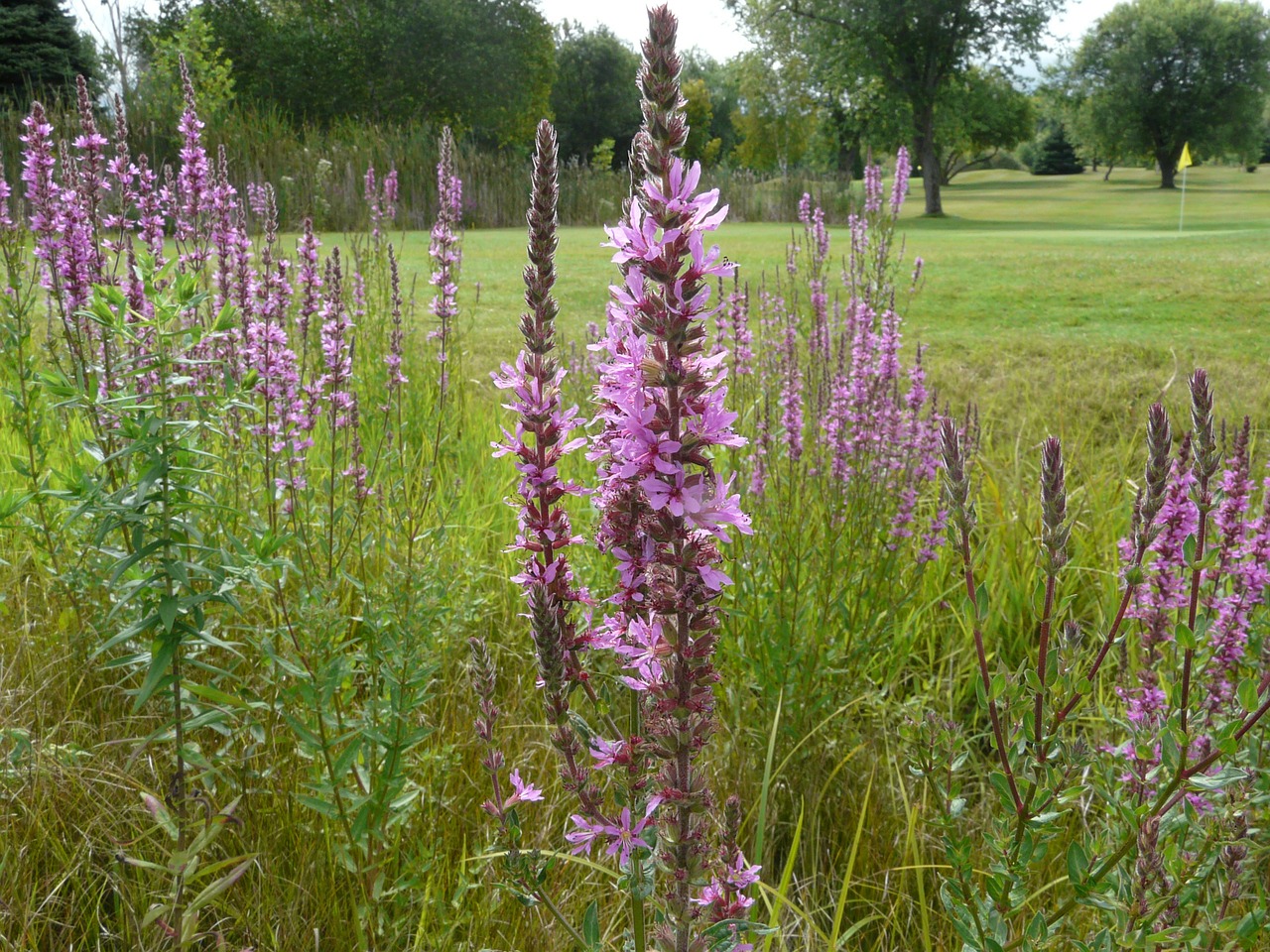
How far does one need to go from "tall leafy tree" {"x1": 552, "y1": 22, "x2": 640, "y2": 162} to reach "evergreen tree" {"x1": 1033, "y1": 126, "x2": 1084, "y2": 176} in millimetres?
44710

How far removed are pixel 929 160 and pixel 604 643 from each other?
43244 millimetres

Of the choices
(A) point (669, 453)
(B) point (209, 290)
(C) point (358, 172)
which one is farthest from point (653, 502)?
(C) point (358, 172)

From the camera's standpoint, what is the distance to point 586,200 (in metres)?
23.2

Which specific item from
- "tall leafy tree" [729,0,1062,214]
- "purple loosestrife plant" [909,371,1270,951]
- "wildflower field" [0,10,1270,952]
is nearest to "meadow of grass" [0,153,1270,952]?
"wildflower field" [0,10,1270,952]

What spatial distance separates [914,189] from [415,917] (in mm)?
73515

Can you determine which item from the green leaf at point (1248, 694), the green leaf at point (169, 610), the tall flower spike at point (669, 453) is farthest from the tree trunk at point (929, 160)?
the tall flower spike at point (669, 453)

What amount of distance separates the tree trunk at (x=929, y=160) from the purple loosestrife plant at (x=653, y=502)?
1622 inches

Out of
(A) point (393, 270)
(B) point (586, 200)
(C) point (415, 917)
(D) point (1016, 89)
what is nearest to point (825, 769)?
(C) point (415, 917)

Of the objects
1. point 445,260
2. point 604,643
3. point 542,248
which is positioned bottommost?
point 604,643

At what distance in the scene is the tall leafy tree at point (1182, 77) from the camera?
190 ft

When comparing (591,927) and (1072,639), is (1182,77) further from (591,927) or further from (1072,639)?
(591,927)

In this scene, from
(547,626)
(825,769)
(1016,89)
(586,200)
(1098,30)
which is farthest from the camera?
(1098,30)

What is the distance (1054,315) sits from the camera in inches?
367

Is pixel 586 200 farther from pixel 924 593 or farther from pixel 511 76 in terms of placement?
pixel 511 76
